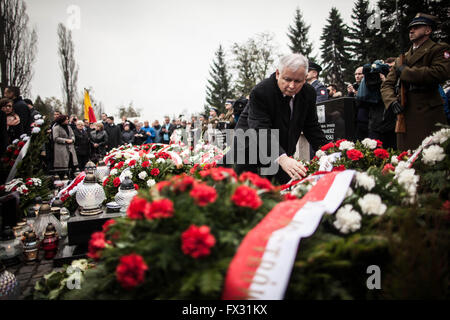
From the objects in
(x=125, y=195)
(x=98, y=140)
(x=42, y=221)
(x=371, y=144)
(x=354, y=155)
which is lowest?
(x=42, y=221)

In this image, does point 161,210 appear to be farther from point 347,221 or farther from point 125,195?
point 125,195

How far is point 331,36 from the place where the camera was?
40312mm

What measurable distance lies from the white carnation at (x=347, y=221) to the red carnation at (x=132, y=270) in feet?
2.90

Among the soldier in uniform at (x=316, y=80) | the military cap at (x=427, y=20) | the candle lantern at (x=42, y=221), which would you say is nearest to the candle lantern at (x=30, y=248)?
the candle lantern at (x=42, y=221)

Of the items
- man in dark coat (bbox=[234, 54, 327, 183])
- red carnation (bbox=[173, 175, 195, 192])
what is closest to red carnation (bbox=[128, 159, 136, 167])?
man in dark coat (bbox=[234, 54, 327, 183])

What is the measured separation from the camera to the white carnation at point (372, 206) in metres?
1.42

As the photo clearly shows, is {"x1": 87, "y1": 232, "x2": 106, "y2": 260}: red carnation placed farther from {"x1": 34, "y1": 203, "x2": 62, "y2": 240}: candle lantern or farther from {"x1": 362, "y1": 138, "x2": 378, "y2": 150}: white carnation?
{"x1": 362, "y1": 138, "x2": 378, "y2": 150}: white carnation

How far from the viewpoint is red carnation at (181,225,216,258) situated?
1.08 m

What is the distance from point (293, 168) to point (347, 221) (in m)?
1.26

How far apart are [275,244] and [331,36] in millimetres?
44979

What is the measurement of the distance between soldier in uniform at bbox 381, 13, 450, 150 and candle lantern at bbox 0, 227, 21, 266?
15.5 ft

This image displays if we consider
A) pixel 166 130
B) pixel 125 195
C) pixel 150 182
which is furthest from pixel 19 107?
pixel 166 130

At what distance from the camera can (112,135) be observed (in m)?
13.4

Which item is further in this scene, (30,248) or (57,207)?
(57,207)
